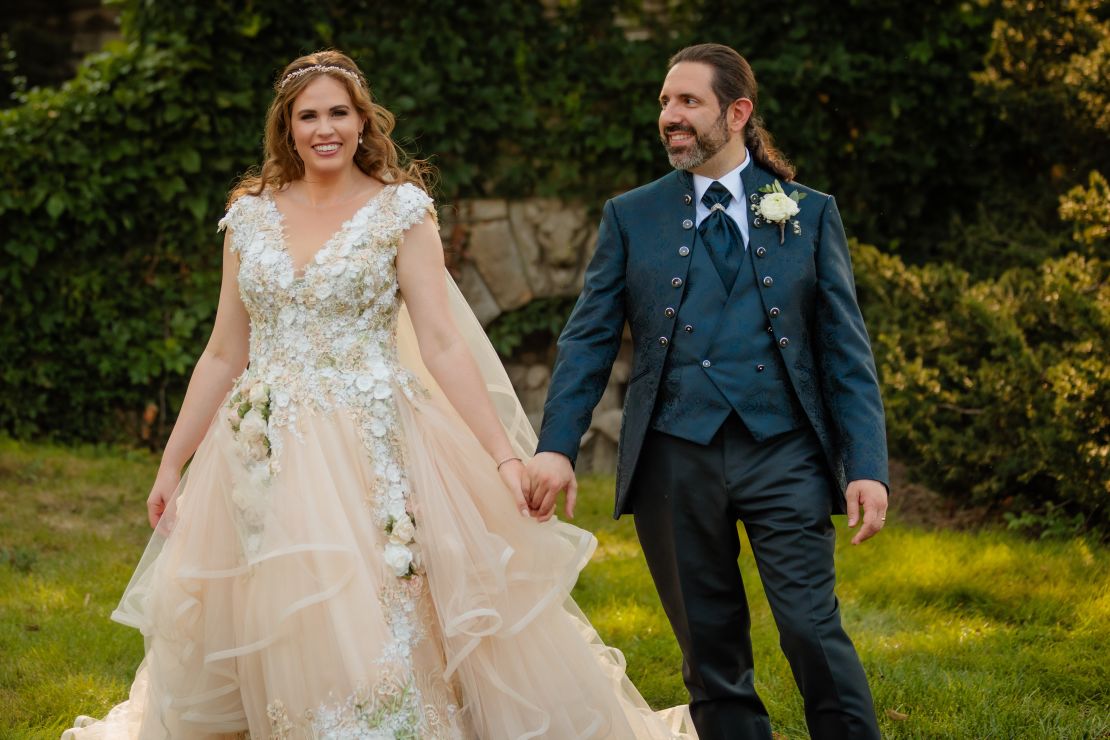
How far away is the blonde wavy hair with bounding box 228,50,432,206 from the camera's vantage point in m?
3.51

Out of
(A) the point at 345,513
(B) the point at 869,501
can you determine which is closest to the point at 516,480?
(A) the point at 345,513

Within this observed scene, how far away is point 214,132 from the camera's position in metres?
7.56

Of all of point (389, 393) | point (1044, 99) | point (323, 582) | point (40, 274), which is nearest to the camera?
point (323, 582)

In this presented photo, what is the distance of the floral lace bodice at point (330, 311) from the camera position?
3.36m

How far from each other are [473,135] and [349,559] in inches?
203

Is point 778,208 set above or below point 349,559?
above

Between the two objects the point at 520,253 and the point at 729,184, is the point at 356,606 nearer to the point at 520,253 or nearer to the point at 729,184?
the point at 729,184

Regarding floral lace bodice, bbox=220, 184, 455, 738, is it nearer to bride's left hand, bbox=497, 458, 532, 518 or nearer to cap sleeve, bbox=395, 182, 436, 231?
cap sleeve, bbox=395, 182, 436, 231

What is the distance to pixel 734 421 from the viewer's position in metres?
3.13

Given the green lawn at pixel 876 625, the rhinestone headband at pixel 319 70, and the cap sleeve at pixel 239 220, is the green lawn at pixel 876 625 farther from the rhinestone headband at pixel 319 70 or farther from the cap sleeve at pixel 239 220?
the rhinestone headband at pixel 319 70

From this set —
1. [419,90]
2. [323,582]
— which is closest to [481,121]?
[419,90]

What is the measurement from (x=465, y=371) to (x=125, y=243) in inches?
197

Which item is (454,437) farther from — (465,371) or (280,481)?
(280,481)

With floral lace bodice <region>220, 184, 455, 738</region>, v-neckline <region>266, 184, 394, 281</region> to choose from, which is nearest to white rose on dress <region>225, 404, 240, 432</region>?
floral lace bodice <region>220, 184, 455, 738</region>
